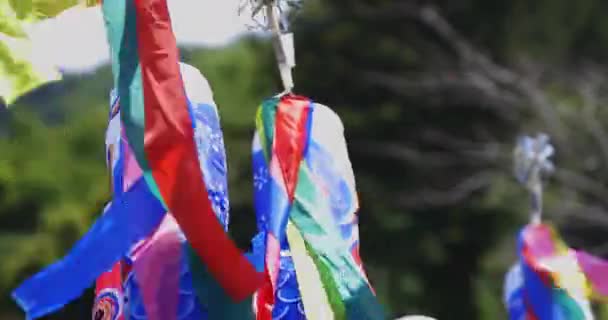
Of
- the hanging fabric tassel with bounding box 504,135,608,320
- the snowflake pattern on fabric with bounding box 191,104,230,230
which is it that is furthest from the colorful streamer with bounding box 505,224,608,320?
the snowflake pattern on fabric with bounding box 191,104,230,230

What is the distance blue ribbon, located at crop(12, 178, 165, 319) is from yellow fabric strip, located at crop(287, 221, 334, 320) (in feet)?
0.82

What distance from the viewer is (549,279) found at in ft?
6.29

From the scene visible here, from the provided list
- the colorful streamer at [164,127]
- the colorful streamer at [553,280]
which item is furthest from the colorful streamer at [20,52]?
the colorful streamer at [553,280]

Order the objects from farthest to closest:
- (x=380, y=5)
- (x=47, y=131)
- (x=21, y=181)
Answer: (x=380, y=5), (x=47, y=131), (x=21, y=181)

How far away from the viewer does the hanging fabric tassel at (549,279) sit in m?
1.89

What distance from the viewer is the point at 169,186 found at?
1.10 m

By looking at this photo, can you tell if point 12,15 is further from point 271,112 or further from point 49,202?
point 49,202

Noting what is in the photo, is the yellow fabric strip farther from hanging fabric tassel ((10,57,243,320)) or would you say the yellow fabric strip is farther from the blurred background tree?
the blurred background tree

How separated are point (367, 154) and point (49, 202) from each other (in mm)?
1637

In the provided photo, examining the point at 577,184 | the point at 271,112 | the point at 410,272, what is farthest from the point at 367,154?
the point at 271,112

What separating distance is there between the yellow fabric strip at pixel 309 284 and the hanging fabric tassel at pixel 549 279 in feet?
2.19

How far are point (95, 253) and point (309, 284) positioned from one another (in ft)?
1.05

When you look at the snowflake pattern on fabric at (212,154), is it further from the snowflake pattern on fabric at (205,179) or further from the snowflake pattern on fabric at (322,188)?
the snowflake pattern on fabric at (322,188)

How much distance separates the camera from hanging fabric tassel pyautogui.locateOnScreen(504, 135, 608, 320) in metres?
1.89
